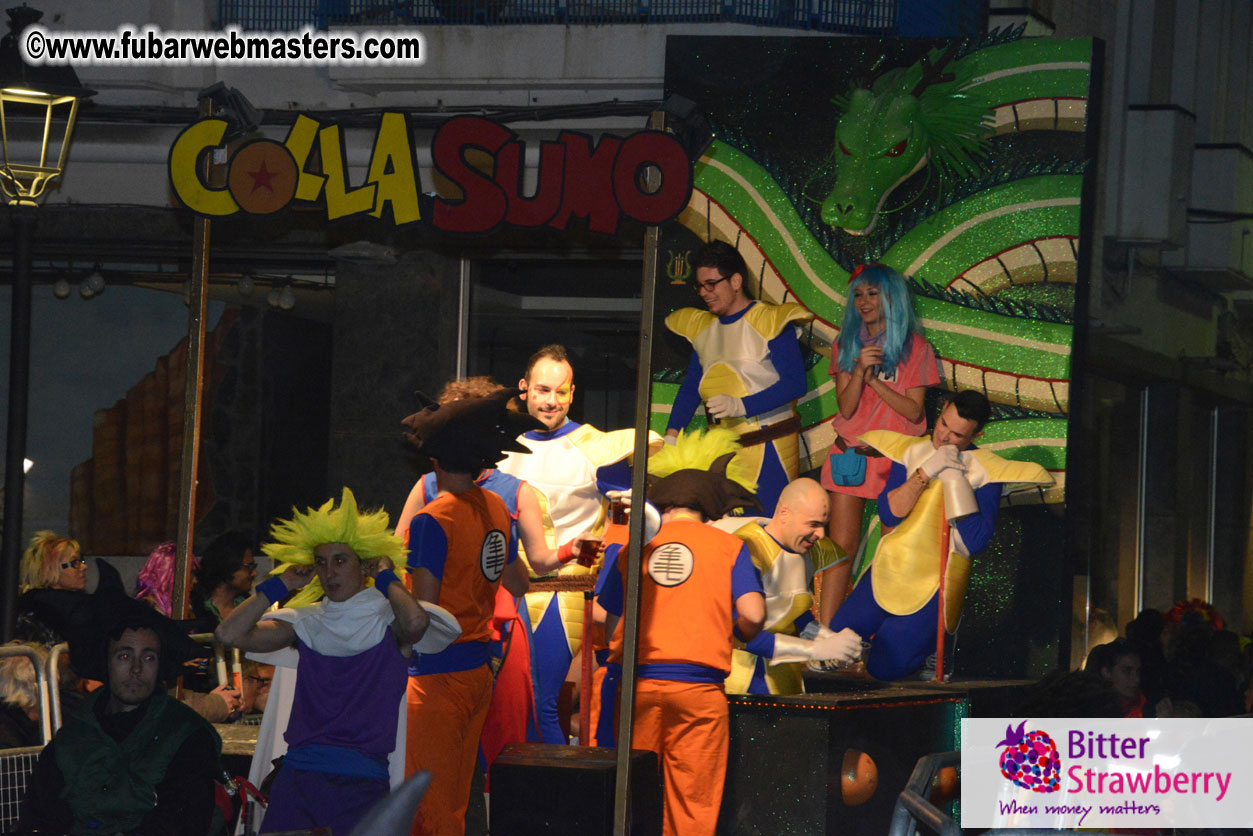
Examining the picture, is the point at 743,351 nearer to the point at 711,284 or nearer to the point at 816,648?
the point at 711,284

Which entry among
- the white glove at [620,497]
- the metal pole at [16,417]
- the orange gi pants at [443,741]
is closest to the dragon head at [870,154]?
the white glove at [620,497]

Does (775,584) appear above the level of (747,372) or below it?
below

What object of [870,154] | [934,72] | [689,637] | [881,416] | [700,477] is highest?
[934,72]

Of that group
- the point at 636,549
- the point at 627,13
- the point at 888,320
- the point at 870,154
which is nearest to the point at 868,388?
the point at 888,320

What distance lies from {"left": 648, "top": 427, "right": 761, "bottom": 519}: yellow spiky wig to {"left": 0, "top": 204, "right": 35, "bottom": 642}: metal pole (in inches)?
116

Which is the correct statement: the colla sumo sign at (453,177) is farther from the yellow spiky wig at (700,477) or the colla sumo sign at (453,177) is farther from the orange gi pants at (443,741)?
the orange gi pants at (443,741)

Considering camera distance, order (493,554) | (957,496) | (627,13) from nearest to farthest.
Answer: (493,554), (957,496), (627,13)

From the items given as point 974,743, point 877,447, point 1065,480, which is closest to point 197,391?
point 974,743

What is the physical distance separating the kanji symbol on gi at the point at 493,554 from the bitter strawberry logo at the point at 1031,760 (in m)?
2.36

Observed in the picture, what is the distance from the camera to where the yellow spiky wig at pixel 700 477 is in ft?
21.9

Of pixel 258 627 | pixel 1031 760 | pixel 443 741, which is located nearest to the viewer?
pixel 1031 760

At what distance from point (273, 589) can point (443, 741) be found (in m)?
1.04

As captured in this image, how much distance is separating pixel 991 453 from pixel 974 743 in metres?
4.10

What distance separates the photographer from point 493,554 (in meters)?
6.38
